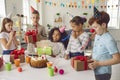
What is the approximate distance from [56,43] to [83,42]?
0.39 m

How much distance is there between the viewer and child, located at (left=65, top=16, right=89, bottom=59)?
2.43m

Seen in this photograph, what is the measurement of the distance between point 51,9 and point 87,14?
111cm

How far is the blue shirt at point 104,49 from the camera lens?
5.15 ft

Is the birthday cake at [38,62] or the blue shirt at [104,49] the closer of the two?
the blue shirt at [104,49]

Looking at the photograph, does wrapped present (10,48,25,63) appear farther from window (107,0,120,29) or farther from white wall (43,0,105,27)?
window (107,0,120,29)

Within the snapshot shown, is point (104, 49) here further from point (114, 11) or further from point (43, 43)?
point (114, 11)

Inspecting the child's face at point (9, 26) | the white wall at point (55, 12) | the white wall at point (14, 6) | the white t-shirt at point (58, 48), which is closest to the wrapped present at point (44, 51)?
the white t-shirt at point (58, 48)

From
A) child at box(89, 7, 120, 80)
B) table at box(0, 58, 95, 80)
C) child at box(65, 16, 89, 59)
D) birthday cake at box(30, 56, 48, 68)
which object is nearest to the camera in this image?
child at box(89, 7, 120, 80)


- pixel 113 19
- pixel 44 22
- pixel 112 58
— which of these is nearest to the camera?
pixel 112 58

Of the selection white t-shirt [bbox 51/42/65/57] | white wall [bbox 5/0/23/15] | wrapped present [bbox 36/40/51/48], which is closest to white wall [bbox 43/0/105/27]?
white wall [bbox 5/0/23/15]

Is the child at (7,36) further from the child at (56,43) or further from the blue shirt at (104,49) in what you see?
the blue shirt at (104,49)

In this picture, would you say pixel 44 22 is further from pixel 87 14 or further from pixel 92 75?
pixel 92 75

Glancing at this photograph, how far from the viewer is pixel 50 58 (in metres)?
2.40

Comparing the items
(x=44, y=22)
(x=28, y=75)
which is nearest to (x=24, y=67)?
(x=28, y=75)
